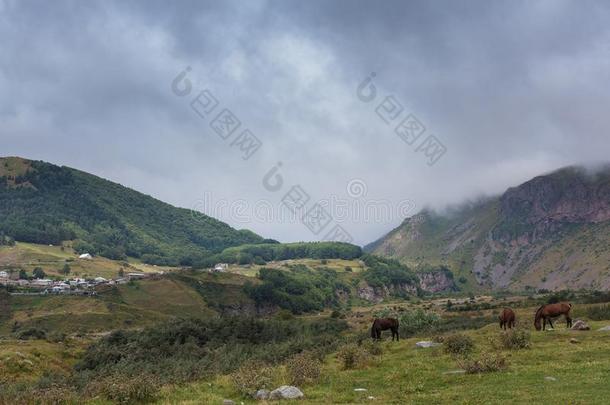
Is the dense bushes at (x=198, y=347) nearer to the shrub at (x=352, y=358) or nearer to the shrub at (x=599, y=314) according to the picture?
the shrub at (x=352, y=358)

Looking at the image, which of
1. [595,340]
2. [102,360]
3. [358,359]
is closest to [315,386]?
[358,359]

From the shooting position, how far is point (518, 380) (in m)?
22.1

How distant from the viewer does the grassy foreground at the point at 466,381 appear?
19.4 meters

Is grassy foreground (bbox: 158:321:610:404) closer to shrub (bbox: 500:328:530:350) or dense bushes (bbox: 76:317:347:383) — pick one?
shrub (bbox: 500:328:530:350)

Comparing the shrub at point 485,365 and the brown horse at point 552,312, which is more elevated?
the brown horse at point 552,312

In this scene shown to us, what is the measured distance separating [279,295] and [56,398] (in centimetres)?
17897

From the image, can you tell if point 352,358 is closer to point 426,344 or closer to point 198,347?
point 426,344

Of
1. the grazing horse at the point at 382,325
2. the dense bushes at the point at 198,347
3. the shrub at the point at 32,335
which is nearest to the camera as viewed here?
the dense bushes at the point at 198,347

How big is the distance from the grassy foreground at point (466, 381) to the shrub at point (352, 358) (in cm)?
46

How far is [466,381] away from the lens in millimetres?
23047

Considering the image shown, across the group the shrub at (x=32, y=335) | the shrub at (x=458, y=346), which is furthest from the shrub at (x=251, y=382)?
the shrub at (x=32, y=335)

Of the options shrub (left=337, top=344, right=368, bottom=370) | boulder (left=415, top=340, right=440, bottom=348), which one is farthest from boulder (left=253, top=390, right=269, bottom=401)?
boulder (left=415, top=340, right=440, bottom=348)

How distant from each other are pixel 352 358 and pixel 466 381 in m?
9.64

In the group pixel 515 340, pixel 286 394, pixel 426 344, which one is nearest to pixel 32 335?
pixel 426 344
